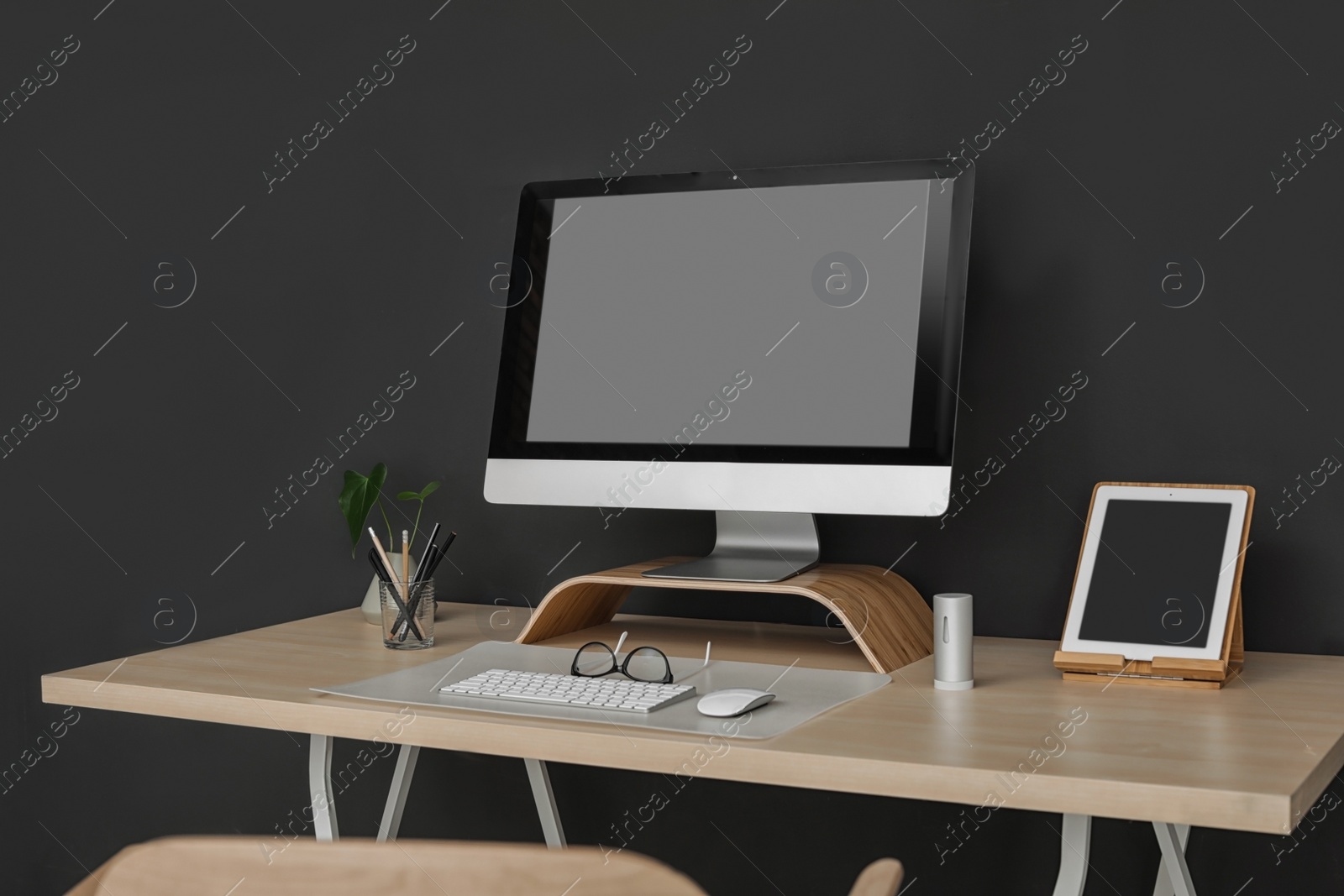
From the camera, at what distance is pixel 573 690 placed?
1.39m

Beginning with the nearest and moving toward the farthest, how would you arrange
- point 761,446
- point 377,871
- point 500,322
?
point 377,871 < point 761,446 < point 500,322

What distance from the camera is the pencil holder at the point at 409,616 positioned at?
1.77m

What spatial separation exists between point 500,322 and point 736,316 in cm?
64

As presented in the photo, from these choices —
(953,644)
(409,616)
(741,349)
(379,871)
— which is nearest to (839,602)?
(953,644)

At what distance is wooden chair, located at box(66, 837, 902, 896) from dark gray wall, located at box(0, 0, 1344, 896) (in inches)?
55.3

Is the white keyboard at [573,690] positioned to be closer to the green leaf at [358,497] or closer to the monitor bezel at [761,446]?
the monitor bezel at [761,446]

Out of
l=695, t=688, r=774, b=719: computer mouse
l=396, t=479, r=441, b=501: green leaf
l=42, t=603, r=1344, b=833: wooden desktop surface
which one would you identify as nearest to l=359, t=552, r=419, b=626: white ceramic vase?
l=396, t=479, r=441, b=501: green leaf

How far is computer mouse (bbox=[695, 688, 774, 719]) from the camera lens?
1.29 metres

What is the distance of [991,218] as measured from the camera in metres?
1.86

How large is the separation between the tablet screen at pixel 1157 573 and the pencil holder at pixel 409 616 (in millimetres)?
886

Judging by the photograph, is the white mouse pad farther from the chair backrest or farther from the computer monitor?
the chair backrest

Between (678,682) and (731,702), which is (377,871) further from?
(678,682)

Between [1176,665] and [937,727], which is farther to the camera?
[1176,665]

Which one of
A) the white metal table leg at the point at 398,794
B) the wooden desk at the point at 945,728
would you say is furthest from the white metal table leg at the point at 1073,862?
the white metal table leg at the point at 398,794
